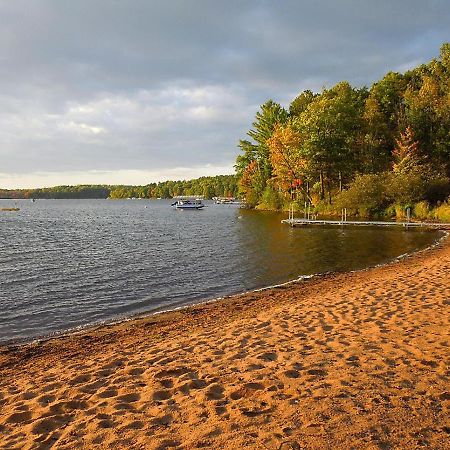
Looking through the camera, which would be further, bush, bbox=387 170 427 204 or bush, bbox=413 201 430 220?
bush, bbox=387 170 427 204

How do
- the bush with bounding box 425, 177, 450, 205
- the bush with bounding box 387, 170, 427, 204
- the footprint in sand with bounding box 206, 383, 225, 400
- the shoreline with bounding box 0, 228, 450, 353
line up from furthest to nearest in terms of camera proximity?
1. the bush with bounding box 425, 177, 450, 205
2. the bush with bounding box 387, 170, 427, 204
3. the shoreline with bounding box 0, 228, 450, 353
4. the footprint in sand with bounding box 206, 383, 225, 400

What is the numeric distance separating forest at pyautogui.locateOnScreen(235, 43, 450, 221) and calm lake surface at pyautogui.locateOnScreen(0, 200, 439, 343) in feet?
42.6

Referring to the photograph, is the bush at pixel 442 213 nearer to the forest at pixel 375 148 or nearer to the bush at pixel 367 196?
the forest at pixel 375 148

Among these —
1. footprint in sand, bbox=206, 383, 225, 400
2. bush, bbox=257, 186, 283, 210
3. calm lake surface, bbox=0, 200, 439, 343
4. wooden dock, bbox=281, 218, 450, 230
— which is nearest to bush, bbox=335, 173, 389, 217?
wooden dock, bbox=281, 218, 450, 230

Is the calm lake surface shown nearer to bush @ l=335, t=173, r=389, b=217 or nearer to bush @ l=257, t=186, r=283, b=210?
bush @ l=335, t=173, r=389, b=217

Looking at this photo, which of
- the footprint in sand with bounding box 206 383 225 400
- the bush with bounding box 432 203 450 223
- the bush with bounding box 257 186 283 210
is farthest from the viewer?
the bush with bounding box 257 186 283 210

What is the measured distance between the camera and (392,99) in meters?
65.5

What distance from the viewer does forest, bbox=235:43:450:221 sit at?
48.9 metres

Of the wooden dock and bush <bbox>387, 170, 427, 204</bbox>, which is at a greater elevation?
bush <bbox>387, 170, 427, 204</bbox>

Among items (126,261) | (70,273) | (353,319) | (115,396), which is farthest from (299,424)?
(126,261)

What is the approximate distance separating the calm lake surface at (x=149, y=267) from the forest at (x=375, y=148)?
13.0 metres

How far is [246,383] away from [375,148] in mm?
59598

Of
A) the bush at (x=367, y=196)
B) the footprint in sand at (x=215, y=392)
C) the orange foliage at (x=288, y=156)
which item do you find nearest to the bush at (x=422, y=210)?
the bush at (x=367, y=196)

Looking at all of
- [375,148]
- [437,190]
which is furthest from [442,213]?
[375,148]
